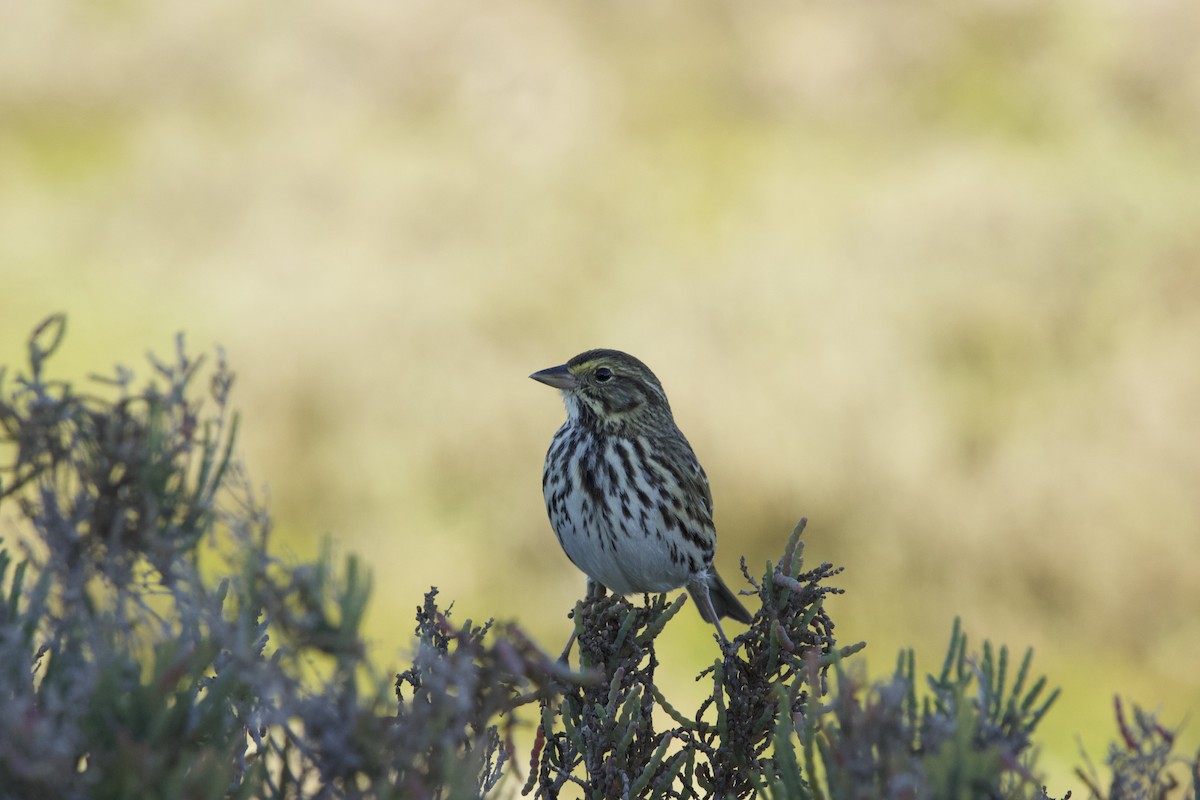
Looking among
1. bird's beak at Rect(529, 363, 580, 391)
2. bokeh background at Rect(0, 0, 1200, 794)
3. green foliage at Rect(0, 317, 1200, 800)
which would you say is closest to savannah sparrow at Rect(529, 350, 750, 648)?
bird's beak at Rect(529, 363, 580, 391)

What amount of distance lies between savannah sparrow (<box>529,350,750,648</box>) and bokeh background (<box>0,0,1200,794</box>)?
11.8 feet

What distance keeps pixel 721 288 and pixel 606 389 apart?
6.46 meters

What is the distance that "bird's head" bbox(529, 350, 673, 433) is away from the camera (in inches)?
192

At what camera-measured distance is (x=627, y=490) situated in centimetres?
461

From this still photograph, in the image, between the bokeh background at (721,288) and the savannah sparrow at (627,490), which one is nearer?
the savannah sparrow at (627,490)

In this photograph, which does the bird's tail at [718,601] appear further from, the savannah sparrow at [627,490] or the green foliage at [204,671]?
the green foliage at [204,671]

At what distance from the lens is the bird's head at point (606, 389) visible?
4867mm

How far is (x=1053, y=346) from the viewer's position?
10.8 metres

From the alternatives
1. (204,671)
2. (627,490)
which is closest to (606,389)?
(627,490)

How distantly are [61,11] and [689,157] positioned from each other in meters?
7.11

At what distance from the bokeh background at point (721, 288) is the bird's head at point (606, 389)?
3.62 m

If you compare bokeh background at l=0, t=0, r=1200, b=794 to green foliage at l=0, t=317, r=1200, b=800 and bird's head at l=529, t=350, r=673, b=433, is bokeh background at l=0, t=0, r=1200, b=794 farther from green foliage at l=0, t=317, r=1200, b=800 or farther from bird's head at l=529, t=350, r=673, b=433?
green foliage at l=0, t=317, r=1200, b=800

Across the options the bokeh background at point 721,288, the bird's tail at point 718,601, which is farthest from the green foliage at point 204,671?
the bokeh background at point 721,288

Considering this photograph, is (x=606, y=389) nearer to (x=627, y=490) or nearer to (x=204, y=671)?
(x=627, y=490)
